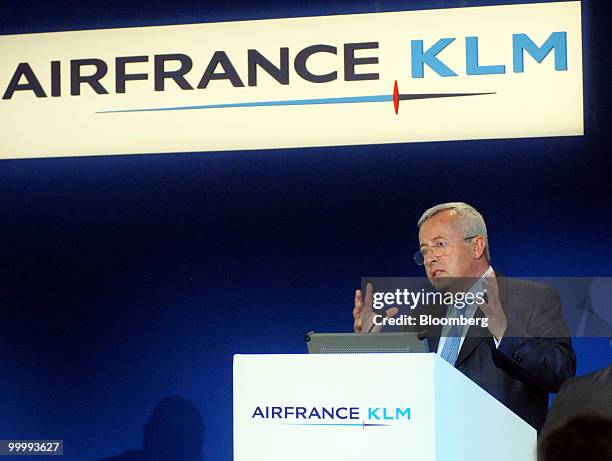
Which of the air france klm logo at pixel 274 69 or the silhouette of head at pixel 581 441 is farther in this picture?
the air france klm logo at pixel 274 69

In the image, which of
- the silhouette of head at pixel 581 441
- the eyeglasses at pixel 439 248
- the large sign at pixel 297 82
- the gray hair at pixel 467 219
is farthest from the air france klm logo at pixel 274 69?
the silhouette of head at pixel 581 441

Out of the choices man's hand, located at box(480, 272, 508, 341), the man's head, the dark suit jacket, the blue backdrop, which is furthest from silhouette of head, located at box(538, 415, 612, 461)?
A: the blue backdrop

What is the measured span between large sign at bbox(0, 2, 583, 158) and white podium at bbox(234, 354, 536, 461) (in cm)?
234

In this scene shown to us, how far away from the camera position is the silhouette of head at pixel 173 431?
4.61 metres

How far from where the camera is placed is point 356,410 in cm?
232

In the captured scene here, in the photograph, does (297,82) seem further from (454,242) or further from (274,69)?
(454,242)

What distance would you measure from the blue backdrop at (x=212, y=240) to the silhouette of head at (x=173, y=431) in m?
0.05

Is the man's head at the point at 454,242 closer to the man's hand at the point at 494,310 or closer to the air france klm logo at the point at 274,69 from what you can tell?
the man's hand at the point at 494,310

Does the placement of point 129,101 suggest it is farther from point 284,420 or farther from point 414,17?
point 284,420

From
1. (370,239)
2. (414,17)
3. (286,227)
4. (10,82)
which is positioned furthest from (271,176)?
(10,82)

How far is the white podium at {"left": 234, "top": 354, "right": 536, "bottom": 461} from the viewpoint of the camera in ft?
7.39

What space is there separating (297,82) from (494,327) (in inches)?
74.0

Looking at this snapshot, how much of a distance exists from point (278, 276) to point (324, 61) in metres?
1.06

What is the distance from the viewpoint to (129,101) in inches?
192
